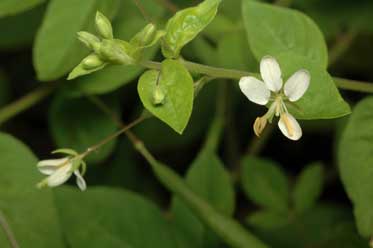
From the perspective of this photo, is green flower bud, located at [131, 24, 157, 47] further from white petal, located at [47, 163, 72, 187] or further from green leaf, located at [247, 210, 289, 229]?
green leaf, located at [247, 210, 289, 229]

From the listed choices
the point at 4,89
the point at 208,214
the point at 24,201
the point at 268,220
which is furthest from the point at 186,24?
the point at 4,89

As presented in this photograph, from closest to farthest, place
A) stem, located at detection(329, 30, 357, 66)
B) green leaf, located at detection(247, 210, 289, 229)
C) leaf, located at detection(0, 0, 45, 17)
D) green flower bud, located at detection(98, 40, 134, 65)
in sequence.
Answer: green flower bud, located at detection(98, 40, 134, 65)
leaf, located at detection(0, 0, 45, 17)
green leaf, located at detection(247, 210, 289, 229)
stem, located at detection(329, 30, 357, 66)

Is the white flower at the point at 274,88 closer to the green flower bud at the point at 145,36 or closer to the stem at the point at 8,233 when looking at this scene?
the green flower bud at the point at 145,36

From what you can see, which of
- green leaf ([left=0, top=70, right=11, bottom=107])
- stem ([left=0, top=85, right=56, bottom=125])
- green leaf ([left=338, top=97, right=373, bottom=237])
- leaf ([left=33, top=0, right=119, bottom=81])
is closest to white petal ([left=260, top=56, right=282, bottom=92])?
green leaf ([left=338, top=97, right=373, bottom=237])

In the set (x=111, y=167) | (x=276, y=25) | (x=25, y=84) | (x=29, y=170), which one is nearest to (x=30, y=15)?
(x=25, y=84)

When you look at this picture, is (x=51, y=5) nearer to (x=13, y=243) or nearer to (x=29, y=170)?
(x=29, y=170)

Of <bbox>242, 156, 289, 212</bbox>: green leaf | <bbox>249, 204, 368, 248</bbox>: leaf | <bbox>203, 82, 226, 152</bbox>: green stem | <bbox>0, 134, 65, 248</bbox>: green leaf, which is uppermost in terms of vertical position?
<bbox>0, 134, 65, 248</bbox>: green leaf
